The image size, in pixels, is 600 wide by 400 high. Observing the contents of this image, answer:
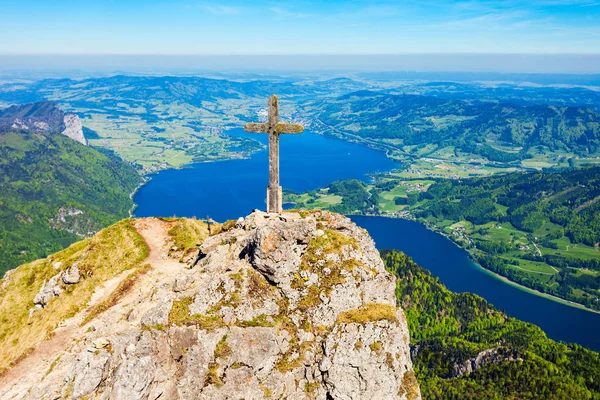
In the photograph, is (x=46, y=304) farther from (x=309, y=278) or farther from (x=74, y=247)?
(x=309, y=278)

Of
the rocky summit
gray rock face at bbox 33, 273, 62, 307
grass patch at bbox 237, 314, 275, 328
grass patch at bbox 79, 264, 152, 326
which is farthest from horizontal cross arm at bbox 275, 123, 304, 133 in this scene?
gray rock face at bbox 33, 273, 62, 307

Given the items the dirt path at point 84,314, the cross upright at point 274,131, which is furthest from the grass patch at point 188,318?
the cross upright at point 274,131

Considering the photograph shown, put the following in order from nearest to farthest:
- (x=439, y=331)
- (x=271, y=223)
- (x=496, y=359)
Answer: (x=271, y=223) < (x=496, y=359) < (x=439, y=331)

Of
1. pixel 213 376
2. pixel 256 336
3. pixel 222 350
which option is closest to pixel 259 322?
pixel 256 336

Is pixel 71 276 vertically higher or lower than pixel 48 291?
higher

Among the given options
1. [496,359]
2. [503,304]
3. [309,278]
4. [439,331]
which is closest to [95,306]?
[309,278]

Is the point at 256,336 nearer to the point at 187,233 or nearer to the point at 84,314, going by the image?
the point at 84,314

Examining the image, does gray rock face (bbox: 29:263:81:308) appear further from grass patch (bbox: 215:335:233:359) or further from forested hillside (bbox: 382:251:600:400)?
forested hillside (bbox: 382:251:600:400)
